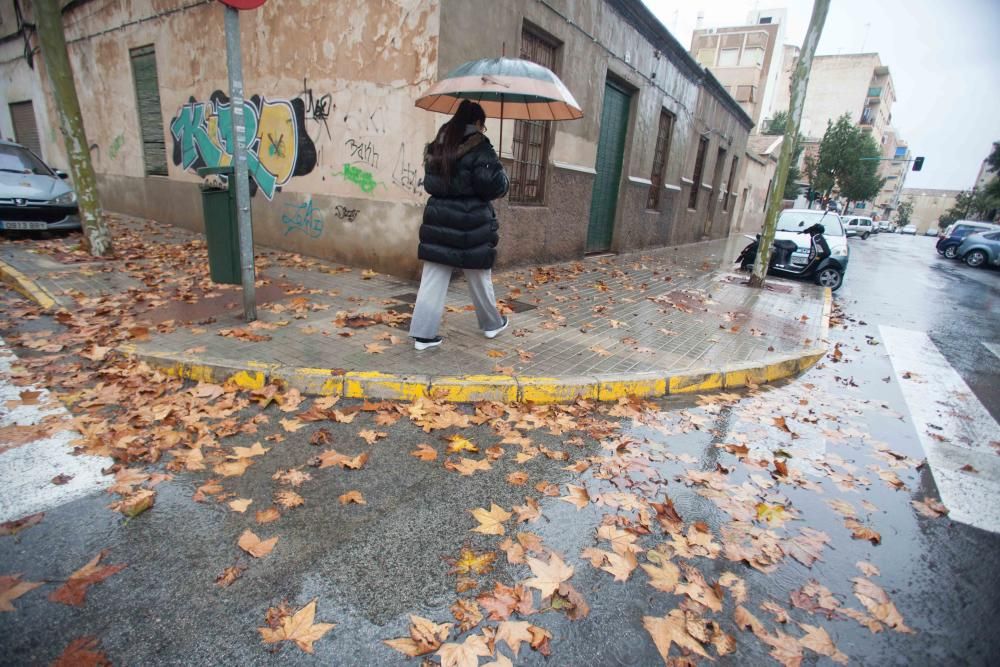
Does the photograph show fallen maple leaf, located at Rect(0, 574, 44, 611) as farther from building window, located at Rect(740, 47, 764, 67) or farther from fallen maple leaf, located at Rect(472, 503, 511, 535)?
building window, located at Rect(740, 47, 764, 67)

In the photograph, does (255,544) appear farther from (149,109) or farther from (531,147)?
(149,109)

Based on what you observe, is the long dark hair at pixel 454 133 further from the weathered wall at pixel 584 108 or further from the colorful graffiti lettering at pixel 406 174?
the weathered wall at pixel 584 108

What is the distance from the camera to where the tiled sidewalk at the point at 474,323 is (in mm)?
4320

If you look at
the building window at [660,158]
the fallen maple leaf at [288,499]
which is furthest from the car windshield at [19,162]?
the building window at [660,158]

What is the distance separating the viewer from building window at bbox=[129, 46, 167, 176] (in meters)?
10.5

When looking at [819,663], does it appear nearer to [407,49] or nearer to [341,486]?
[341,486]

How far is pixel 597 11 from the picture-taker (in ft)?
30.3

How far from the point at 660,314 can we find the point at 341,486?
204 inches

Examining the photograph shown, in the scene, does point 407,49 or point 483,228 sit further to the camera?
point 407,49

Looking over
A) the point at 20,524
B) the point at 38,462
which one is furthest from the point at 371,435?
the point at 38,462

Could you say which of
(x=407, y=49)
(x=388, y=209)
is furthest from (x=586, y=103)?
(x=388, y=209)

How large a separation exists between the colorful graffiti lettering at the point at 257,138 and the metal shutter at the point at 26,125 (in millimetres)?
8314

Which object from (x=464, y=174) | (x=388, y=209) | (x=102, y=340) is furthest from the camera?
(x=388, y=209)

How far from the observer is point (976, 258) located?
2130 cm
